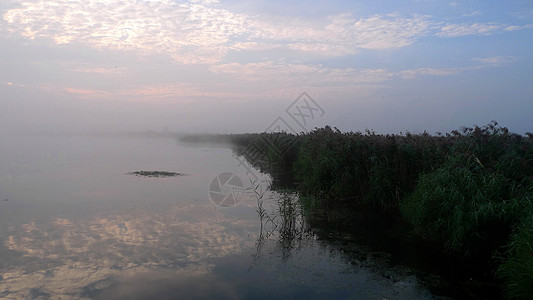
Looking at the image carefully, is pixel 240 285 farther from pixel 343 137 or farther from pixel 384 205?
pixel 343 137

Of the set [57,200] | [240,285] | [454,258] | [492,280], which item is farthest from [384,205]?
[57,200]

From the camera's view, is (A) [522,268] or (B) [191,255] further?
(B) [191,255]

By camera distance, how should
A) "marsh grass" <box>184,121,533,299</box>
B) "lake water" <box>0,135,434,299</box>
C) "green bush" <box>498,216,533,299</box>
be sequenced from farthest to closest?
"marsh grass" <box>184,121,533,299</box>, "lake water" <box>0,135,434,299</box>, "green bush" <box>498,216,533,299</box>

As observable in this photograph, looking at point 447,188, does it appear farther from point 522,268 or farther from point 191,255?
point 191,255

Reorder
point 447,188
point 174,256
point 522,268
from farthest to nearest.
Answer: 1. point 447,188
2. point 174,256
3. point 522,268

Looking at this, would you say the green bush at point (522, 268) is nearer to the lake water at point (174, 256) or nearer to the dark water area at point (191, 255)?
the dark water area at point (191, 255)

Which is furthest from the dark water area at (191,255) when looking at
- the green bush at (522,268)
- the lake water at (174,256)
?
the green bush at (522,268)

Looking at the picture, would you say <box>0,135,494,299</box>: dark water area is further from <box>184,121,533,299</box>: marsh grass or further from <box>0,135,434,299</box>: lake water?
<box>184,121,533,299</box>: marsh grass

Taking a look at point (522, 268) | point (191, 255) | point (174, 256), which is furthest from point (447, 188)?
point (174, 256)

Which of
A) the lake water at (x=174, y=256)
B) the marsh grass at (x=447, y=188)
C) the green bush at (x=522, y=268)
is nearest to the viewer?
the green bush at (x=522, y=268)

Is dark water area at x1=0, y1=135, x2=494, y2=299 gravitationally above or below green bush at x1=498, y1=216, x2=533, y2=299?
below

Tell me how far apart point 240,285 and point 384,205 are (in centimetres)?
563

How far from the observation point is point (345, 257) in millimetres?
6539

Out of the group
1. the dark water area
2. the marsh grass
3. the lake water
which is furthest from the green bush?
the lake water
